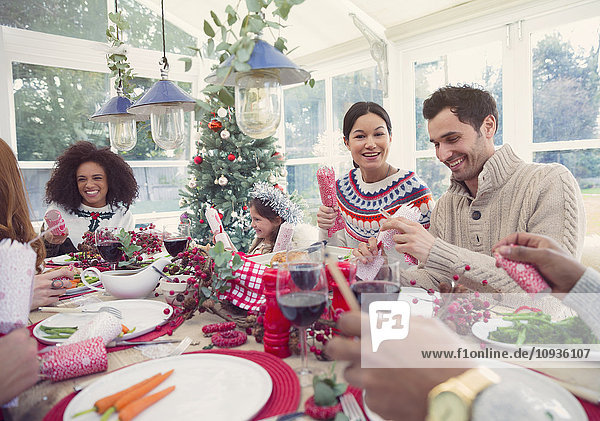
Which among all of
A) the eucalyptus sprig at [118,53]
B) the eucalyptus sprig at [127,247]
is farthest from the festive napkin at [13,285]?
the eucalyptus sprig at [118,53]

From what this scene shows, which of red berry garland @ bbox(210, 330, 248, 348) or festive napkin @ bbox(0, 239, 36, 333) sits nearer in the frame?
festive napkin @ bbox(0, 239, 36, 333)

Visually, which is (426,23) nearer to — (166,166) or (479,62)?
(479,62)

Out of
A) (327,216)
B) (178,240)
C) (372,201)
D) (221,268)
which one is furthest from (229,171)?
(221,268)

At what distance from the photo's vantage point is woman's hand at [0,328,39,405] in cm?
67

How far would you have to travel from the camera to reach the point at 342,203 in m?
2.50

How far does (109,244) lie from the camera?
5.34 ft

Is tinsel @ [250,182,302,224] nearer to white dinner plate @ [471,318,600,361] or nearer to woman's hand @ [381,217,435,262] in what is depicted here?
woman's hand @ [381,217,435,262]

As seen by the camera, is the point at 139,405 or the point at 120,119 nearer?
the point at 139,405

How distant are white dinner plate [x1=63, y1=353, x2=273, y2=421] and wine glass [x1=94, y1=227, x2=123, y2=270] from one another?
3.15 feet

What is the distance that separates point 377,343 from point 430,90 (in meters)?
4.00

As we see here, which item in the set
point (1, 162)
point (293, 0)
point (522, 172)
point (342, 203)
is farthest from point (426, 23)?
point (1, 162)

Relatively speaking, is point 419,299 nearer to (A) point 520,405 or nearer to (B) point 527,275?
(B) point 527,275

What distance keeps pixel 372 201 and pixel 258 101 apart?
4.35ft

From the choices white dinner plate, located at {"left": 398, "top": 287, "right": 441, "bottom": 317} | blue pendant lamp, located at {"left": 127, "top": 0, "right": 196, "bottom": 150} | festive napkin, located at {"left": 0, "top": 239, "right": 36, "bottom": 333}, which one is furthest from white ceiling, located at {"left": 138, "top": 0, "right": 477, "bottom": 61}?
festive napkin, located at {"left": 0, "top": 239, "right": 36, "bottom": 333}
